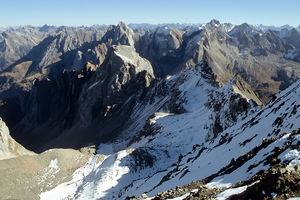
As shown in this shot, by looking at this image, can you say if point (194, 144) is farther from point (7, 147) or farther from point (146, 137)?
point (7, 147)

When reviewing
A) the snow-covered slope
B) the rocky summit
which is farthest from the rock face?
the snow-covered slope

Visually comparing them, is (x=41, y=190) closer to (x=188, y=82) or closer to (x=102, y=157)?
(x=102, y=157)

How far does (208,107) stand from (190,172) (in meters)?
52.9

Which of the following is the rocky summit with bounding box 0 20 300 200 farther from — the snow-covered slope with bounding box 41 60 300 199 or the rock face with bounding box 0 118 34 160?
the rock face with bounding box 0 118 34 160

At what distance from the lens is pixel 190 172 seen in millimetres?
34281

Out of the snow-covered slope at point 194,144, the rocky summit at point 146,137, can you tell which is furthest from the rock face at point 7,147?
the snow-covered slope at point 194,144

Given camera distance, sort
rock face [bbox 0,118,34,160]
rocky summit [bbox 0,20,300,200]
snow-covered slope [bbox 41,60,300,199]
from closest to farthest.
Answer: rocky summit [bbox 0,20,300,200]
snow-covered slope [bbox 41,60,300,199]
rock face [bbox 0,118,34,160]

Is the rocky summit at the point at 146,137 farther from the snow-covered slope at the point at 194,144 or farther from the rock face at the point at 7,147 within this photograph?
the rock face at the point at 7,147

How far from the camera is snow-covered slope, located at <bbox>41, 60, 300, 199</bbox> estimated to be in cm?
2520

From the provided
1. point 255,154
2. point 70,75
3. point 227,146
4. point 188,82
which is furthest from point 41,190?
point 70,75

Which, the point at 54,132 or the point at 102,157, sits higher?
the point at 102,157

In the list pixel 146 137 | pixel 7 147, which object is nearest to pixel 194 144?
pixel 146 137

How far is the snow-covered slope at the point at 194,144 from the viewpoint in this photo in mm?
25203

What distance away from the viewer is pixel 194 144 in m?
69.2
